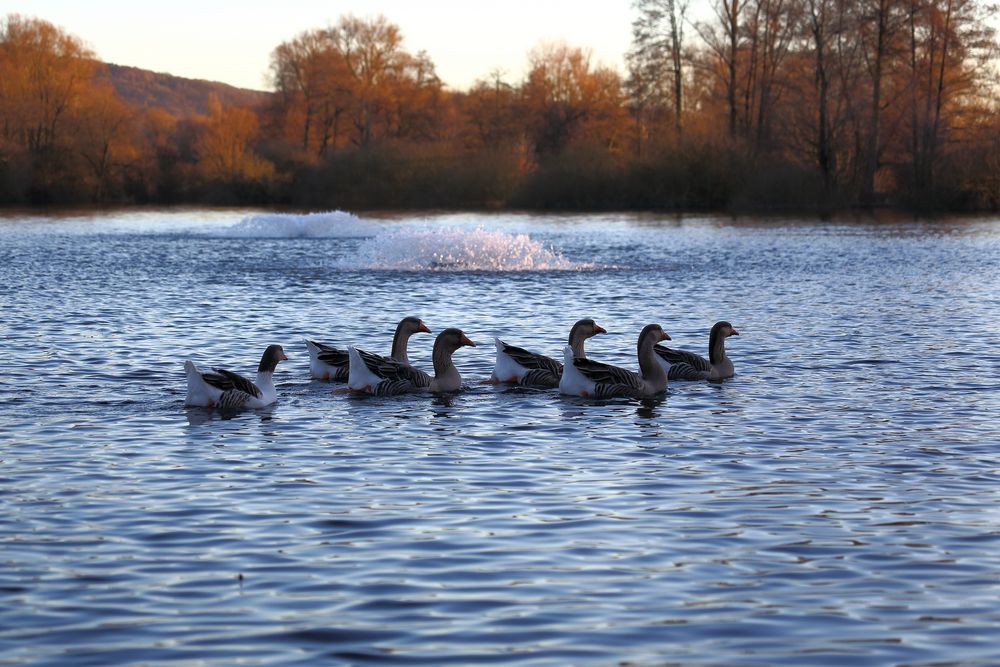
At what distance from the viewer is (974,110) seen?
62.1 metres

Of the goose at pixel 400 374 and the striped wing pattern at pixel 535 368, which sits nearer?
the goose at pixel 400 374

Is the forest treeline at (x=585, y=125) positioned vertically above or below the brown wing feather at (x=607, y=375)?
above

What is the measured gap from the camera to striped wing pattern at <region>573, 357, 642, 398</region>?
13727 mm

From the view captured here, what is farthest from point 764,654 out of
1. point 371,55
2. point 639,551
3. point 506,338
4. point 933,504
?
point 371,55

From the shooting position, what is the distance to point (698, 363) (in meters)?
15.2

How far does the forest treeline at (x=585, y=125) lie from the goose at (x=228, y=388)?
Result: 175 ft

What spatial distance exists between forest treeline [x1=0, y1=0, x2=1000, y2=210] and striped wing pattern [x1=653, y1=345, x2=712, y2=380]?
49.6 meters

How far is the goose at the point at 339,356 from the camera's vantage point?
580 inches

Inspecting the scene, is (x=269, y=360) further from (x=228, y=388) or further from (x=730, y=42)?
(x=730, y=42)

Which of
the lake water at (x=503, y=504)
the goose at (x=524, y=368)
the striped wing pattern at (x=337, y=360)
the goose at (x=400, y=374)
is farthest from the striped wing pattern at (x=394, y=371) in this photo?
the goose at (x=524, y=368)

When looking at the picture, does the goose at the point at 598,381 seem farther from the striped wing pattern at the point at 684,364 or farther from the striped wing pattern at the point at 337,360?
the striped wing pattern at the point at 337,360

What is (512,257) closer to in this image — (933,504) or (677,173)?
(933,504)

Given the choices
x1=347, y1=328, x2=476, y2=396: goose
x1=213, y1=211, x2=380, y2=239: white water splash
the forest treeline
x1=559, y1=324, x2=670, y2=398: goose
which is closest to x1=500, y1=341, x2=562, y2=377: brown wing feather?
x1=559, y1=324, x2=670, y2=398: goose

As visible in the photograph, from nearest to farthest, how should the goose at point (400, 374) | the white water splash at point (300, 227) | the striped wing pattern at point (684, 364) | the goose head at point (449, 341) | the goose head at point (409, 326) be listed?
the goose at point (400, 374) → the goose head at point (449, 341) → the goose head at point (409, 326) → the striped wing pattern at point (684, 364) → the white water splash at point (300, 227)
